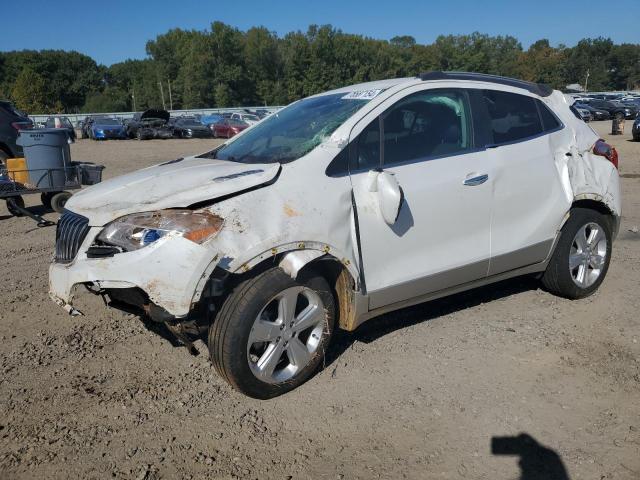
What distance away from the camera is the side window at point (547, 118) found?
14.9 ft

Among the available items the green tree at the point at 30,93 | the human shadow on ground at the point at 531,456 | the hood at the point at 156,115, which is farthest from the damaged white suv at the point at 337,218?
the green tree at the point at 30,93

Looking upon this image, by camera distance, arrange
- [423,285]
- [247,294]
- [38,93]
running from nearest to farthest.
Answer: [247,294]
[423,285]
[38,93]

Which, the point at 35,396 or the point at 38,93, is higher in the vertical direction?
the point at 38,93

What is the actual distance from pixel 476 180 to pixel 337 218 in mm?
1165

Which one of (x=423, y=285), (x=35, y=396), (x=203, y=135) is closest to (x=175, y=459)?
(x=35, y=396)

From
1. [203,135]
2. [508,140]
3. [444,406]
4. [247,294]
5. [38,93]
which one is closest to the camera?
[247,294]

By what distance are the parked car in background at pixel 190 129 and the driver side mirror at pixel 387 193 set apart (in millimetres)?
33487

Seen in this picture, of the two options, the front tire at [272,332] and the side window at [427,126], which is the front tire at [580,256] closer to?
the side window at [427,126]

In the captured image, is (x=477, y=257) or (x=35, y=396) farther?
(x=477, y=257)

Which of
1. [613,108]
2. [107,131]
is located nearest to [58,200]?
[107,131]

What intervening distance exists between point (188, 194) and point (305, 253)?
2.40ft

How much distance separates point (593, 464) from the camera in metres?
2.77

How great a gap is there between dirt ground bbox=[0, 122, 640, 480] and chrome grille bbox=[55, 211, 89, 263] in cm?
83

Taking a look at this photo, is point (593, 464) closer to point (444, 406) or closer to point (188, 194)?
point (444, 406)
